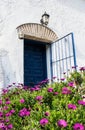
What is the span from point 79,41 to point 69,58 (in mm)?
916

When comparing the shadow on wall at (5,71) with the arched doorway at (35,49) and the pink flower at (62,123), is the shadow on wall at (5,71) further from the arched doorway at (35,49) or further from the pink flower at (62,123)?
the pink flower at (62,123)

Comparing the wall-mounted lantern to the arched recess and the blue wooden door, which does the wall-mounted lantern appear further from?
the blue wooden door

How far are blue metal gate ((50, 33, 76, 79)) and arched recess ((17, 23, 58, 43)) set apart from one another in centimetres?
19

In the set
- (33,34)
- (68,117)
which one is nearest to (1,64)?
(33,34)

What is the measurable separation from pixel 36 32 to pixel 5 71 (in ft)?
4.08

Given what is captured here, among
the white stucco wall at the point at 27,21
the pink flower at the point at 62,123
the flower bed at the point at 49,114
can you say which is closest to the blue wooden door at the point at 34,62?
the white stucco wall at the point at 27,21

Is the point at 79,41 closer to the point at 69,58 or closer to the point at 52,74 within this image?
the point at 69,58

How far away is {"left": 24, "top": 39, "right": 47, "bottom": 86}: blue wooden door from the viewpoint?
528 cm

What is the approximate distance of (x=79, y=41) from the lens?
617 centimetres


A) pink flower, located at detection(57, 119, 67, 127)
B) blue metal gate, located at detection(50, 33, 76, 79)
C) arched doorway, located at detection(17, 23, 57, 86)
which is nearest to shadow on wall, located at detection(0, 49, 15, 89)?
arched doorway, located at detection(17, 23, 57, 86)

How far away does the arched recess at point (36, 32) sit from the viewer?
5039 mm

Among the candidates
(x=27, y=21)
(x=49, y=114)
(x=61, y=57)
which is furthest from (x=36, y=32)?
(x=49, y=114)

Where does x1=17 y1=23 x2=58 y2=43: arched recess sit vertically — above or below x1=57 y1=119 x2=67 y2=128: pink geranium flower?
above

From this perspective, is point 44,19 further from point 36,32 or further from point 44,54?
point 44,54
